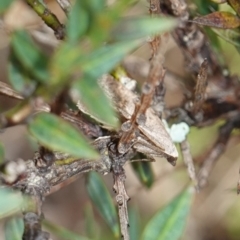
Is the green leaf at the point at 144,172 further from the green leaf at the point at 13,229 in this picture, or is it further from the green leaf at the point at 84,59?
the green leaf at the point at 84,59

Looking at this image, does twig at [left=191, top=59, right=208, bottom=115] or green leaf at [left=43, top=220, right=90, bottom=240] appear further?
twig at [left=191, top=59, right=208, bottom=115]

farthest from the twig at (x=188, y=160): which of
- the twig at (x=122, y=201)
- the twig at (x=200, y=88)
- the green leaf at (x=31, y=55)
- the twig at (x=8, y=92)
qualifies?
the green leaf at (x=31, y=55)

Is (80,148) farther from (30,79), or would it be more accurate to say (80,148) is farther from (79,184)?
(79,184)

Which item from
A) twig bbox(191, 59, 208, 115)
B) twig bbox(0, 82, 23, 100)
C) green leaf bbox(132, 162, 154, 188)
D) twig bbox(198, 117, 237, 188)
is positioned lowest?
twig bbox(198, 117, 237, 188)

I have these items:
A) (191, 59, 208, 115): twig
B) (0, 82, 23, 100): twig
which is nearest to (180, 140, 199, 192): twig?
(191, 59, 208, 115): twig

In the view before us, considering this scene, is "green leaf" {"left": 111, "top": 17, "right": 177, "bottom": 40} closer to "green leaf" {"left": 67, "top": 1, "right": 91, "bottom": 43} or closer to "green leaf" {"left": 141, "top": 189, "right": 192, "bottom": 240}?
"green leaf" {"left": 67, "top": 1, "right": 91, "bottom": 43}

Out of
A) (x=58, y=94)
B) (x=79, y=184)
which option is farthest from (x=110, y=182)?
(x=58, y=94)

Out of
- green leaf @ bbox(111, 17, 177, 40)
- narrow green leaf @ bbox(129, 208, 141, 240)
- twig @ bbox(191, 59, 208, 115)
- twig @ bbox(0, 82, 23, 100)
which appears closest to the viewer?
green leaf @ bbox(111, 17, 177, 40)
